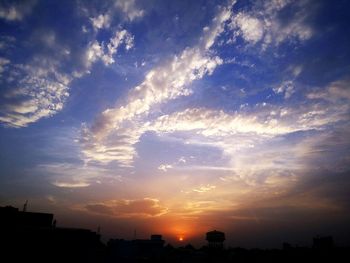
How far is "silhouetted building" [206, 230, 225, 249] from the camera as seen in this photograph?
216ft

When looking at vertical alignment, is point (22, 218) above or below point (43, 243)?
above

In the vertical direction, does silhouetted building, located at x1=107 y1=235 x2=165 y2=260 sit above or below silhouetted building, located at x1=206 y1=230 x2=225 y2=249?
below

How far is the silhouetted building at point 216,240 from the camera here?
65.9 metres

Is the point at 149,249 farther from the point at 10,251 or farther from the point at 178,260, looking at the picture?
the point at 10,251

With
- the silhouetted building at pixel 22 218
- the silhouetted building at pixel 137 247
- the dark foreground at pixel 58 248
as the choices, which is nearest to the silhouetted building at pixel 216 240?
the dark foreground at pixel 58 248

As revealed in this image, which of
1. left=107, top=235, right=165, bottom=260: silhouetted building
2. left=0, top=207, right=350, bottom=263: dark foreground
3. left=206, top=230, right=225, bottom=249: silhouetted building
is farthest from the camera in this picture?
left=107, top=235, right=165, bottom=260: silhouetted building

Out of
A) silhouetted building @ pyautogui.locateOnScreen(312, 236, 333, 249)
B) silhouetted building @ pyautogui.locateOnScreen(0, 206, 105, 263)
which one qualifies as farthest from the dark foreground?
silhouetted building @ pyautogui.locateOnScreen(312, 236, 333, 249)

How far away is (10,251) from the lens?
112ft

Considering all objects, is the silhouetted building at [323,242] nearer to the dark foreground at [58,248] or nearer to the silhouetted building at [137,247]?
the dark foreground at [58,248]

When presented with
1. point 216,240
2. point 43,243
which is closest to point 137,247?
point 216,240

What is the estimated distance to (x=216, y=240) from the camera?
6606cm

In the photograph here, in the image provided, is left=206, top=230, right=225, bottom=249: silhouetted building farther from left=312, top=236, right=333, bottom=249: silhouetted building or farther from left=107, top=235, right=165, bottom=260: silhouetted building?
left=312, top=236, right=333, bottom=249: silhouetted building

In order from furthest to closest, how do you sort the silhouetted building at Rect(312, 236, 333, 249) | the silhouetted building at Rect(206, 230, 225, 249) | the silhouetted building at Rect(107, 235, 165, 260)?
the silhouetted building at Rect(107, 235, 165, 260)
the silhouetted building at Rect(312, 236, 333, 249)
the silhouetted building at Rect(206, 230, 225, 249)

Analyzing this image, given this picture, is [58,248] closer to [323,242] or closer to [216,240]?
[216,240]
